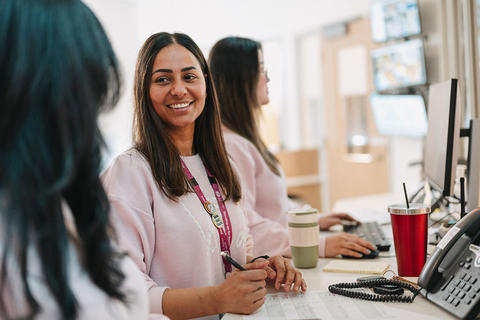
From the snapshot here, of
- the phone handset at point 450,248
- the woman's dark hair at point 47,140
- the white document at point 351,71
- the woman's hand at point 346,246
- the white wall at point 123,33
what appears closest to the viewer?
the woman's dark hair at point 47,140

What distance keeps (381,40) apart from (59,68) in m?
3.40

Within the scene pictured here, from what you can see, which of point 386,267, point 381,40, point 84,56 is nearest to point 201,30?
point 381,40

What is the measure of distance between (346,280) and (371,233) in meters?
0.51

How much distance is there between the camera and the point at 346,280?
1340 millimetres

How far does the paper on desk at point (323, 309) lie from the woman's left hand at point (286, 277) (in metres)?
Answer: 0.03

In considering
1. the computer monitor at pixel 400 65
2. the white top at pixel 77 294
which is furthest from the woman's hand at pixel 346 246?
the computer monitor at pixel 400 65

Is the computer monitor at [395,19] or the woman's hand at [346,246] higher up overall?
the computer monitor at [395,19]

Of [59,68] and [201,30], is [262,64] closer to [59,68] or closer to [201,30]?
[59,68]

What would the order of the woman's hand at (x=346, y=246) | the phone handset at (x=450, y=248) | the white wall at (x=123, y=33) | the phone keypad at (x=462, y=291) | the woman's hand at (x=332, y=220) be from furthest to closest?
1. the white wall at (x=123, y=33)
2. the woman's hand at (x=332, y=220)
3. the woman's hand at (x=346, y=246)
4. the phone handset at (x=450, y=248)
5. the phone keypad at (x=462, y=291)

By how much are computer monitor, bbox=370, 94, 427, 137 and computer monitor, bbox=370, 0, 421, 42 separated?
0.43 metres

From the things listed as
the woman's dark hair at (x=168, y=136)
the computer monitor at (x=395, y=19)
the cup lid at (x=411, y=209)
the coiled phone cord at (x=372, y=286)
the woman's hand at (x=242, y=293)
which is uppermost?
the computer monitor at (x=395, y=19)

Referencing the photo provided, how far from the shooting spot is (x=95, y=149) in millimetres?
715

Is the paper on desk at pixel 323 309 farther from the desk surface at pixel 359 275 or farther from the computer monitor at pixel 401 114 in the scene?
the computer monitor at pixel 401 114

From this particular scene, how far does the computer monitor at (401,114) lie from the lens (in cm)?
318
